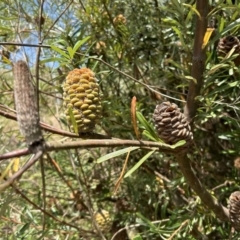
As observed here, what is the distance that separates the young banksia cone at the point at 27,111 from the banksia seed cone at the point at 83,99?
17cm

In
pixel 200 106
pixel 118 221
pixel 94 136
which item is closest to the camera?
pixel 94 136

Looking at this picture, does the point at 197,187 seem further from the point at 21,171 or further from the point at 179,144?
the point at 21,171

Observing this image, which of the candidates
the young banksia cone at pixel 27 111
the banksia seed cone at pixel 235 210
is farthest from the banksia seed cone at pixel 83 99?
the banksia seed cone at pixel 235 210

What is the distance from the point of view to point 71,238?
0.77 meters

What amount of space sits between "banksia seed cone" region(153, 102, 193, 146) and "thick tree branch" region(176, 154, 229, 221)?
1.3 inches

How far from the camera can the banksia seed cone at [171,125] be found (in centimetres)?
48

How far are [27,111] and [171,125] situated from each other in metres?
0.25

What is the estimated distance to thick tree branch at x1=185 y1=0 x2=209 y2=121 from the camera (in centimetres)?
50

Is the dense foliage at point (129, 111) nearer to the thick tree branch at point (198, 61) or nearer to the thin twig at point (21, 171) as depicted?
the thick tree branch at point (198, 61)

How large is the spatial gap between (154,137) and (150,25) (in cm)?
41

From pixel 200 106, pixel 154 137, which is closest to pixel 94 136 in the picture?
pixel 154 137

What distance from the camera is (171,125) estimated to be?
479 mm

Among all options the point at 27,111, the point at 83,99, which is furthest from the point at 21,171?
the point at 83,99

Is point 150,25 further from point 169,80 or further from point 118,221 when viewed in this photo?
point 118,221
